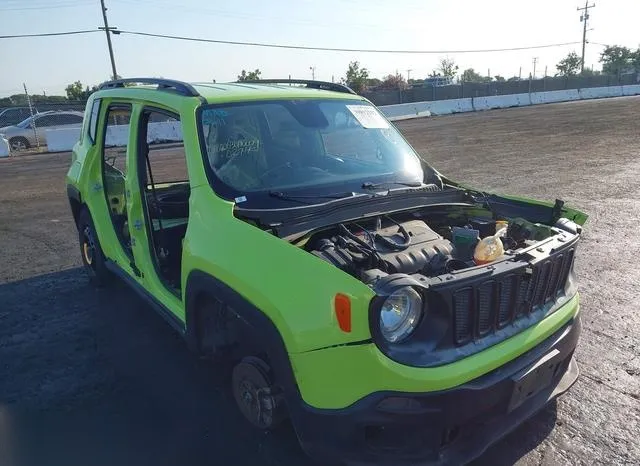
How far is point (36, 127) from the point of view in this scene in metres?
22.2

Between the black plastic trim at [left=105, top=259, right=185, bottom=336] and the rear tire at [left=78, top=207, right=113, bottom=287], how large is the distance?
28 cm

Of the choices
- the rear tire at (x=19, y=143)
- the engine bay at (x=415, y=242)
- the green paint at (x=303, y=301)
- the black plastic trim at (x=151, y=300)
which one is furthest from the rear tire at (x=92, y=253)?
the rear tire at (x=19, y=143)

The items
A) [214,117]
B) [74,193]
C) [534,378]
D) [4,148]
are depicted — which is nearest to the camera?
[534,378]

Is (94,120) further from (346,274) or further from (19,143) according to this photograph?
(19,143)

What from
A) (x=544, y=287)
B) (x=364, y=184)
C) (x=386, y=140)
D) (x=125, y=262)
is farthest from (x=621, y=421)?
(x=125, y=262)

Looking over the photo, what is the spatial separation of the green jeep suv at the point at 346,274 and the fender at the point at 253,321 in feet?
0.03

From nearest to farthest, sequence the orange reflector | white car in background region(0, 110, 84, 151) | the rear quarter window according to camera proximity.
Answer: the orange reflector, the rear quarter window, white car in background region(0, 110, 84, 151)

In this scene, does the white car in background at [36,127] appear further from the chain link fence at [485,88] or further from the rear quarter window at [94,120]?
the rear quarter window at [94,120]

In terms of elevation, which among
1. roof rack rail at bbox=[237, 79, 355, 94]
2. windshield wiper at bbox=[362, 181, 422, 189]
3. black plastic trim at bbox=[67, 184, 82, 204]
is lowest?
black plastic trim at bbox=[67, 184, 82, 204]

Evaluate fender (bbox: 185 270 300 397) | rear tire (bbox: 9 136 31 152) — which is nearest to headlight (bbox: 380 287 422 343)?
fender (bbox: 185 270 300 397)

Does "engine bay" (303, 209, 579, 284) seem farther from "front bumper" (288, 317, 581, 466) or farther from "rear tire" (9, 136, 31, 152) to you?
"rear tire" (9, 136, 31, 152)

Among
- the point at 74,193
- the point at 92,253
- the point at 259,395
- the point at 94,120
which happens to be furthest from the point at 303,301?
the point at 74,193

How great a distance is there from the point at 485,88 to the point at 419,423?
41.0 metres

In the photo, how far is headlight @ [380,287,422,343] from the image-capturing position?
2.15m
